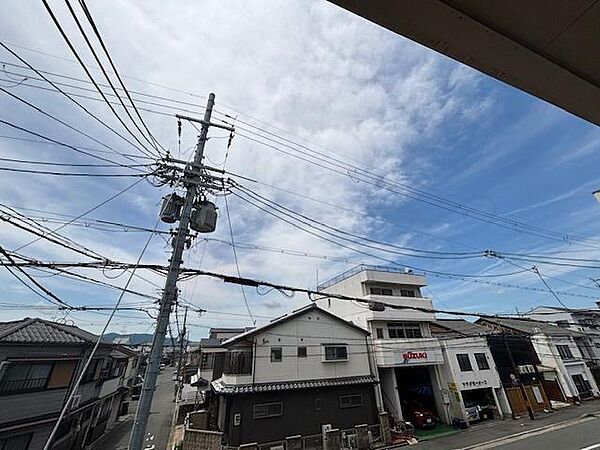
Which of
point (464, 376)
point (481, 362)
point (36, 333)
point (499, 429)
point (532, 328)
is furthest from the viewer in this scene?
point (532, 328)

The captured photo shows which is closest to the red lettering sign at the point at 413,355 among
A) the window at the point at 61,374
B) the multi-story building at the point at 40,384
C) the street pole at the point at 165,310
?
the street pole at the point at 165,310

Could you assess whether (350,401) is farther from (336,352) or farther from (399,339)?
(399,339)

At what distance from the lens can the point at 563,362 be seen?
24.9 meters

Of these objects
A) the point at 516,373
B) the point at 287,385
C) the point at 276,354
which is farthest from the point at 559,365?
the point at 276,354

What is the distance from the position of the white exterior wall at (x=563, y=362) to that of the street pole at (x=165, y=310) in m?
33.6

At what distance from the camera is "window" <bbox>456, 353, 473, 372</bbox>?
21.2m

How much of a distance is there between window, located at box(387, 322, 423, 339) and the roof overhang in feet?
75.8

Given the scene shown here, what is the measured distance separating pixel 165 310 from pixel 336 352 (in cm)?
1530

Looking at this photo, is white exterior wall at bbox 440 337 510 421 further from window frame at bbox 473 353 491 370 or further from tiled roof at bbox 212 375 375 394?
tiled roof at bbox 212 375 375 394

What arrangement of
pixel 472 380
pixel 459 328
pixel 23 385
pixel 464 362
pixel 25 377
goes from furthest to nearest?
1. pixel 459 328
2. pixel 464 362
3. pixel 472 380
4. pixel 25 377
5. pixel 23 385

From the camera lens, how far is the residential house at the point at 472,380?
19.9m

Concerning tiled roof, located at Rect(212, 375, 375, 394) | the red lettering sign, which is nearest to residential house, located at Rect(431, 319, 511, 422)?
the red lettering sign

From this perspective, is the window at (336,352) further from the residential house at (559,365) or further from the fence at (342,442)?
the residential house at (559,365)

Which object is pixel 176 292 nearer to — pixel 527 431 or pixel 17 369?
pixel 17 369
